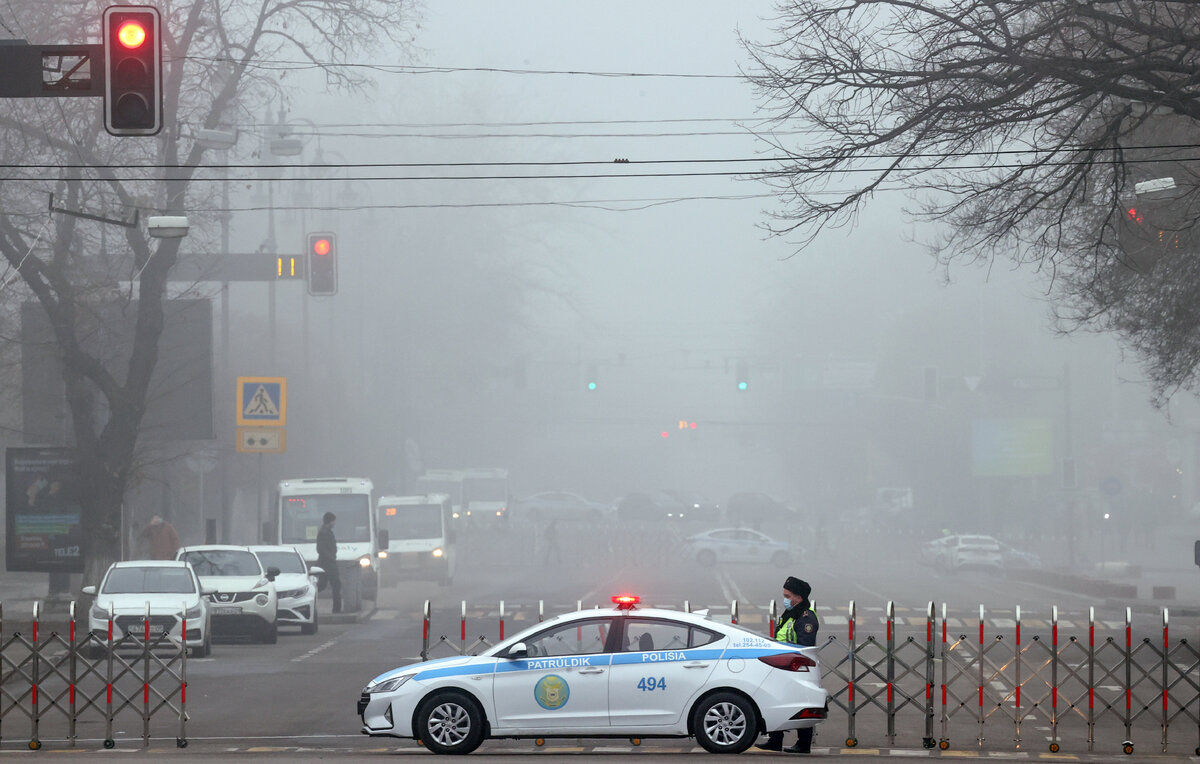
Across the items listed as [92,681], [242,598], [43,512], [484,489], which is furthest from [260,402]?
[484,489]

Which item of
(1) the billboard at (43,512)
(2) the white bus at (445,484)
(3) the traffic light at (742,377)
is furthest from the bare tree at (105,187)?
(2) the white bus at (445,484)

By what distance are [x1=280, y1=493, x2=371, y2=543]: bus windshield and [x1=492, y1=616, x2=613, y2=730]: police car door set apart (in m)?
25.1

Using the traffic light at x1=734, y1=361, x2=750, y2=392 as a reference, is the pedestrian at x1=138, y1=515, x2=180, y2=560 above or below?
below

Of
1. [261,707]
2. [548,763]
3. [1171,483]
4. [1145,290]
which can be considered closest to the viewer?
[548,763]

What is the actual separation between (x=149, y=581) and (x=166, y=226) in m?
6.14

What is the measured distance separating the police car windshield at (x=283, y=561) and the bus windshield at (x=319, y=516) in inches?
325

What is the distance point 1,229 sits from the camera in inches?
1126

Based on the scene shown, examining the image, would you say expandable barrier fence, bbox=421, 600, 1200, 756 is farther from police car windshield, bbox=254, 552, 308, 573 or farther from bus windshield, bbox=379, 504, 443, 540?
bus windshield, bbox=379, 504, 443, 540

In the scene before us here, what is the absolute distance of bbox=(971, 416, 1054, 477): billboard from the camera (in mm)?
66688

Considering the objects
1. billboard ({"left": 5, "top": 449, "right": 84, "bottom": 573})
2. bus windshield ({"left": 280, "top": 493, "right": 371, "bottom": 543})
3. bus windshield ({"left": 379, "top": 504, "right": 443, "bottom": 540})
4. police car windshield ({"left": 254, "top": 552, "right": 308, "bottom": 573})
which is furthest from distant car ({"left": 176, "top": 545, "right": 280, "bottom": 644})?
bus windshield ({"left": 379, "top": 504, "right": 443, "bottom": 540})

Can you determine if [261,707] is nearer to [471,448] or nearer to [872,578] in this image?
[872,578]

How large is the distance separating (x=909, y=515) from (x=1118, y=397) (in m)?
16.1

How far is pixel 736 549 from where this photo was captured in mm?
58781

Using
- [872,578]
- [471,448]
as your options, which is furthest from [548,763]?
[471,448]
